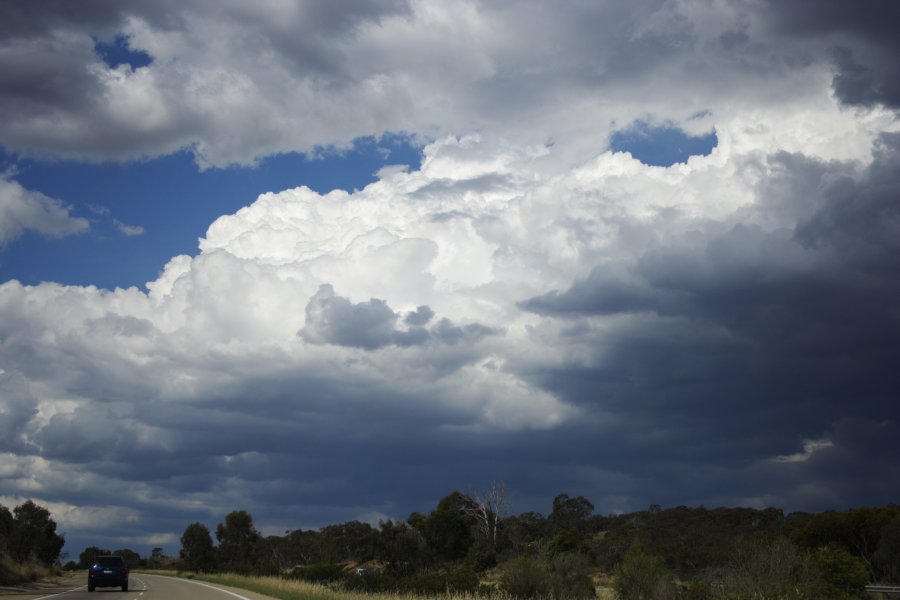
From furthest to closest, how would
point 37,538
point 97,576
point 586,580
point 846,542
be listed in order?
point 37,538, point 846,542, point 97,576, point 586,580

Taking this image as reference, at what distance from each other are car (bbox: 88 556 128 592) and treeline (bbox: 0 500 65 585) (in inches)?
388

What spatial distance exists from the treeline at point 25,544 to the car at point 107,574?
9862 mm

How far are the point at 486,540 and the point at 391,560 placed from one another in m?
23.6

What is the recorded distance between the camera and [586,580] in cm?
A: 4081

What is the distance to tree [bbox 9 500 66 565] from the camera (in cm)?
7179

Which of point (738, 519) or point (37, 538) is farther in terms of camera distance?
point (738, 519)

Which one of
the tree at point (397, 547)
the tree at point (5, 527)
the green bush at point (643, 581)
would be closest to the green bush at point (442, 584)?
the green bush at point (643, 581)

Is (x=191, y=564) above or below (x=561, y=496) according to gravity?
below

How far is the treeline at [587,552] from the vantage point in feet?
109

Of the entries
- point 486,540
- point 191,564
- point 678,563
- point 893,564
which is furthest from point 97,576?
point 191,564

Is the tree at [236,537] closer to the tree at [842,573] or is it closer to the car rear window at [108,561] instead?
the car rear window at [108,561]

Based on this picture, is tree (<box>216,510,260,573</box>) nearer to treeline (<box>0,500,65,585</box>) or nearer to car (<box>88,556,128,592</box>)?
treeline (<box>0,500,65,585</box>)

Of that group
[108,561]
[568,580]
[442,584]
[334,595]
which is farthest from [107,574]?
[568,580]

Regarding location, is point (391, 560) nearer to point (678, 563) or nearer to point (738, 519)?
point (678, 563)
